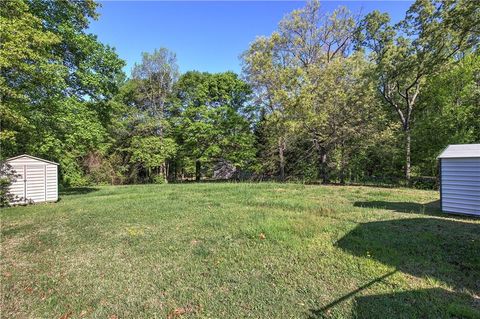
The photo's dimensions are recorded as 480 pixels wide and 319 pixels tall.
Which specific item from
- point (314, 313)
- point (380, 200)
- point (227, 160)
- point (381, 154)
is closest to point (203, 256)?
point (314, 313)

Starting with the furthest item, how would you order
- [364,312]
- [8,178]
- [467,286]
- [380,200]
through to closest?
[8,178], [380,200], [467,286], [364,312]

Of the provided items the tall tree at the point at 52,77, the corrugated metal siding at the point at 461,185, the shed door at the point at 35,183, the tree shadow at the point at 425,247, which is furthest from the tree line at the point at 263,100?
the tree shadow at the point at 425,247

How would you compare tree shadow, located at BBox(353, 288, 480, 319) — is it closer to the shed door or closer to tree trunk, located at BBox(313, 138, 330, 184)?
the shed door

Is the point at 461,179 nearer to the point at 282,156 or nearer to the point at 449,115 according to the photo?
the point at 449,115

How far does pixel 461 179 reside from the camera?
22.3 ft

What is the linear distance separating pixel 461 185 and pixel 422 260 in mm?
4296

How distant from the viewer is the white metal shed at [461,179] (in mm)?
6523

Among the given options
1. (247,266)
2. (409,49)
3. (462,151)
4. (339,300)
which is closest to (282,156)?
(409,49)

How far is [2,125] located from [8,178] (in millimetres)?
1991

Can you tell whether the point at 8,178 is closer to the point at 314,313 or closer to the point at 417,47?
the point at 314,313

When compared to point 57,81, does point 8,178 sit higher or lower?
lower

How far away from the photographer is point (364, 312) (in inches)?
110

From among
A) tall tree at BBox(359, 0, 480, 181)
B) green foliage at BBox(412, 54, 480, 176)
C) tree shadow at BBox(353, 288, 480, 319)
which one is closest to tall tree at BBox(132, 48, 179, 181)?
tall tree at BBox(359, 0, 480, 181)

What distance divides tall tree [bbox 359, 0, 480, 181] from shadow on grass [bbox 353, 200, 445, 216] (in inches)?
366
